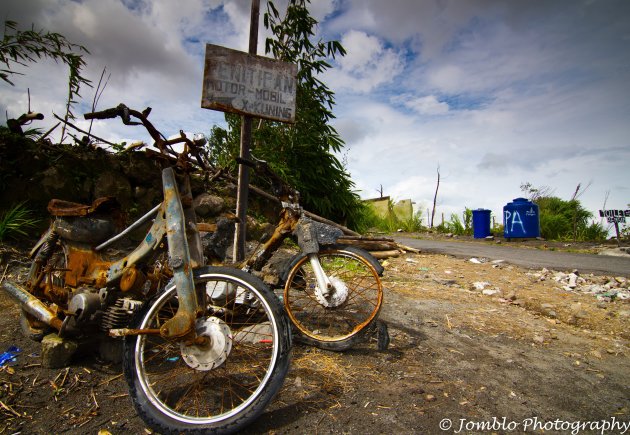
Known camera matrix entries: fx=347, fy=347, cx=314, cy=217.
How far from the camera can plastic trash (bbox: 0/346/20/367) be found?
232 centimetres

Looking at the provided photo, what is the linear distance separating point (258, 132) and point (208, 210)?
8.10ft

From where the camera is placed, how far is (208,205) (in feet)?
18.5

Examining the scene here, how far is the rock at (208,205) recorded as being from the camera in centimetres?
556

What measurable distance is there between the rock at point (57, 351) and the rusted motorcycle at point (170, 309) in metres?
0.11

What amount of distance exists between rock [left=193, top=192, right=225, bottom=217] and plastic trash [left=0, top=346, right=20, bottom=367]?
323 centimetres

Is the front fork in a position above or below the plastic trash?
above

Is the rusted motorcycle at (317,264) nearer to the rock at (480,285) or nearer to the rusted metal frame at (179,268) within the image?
the rusted metal frame at (179,268)

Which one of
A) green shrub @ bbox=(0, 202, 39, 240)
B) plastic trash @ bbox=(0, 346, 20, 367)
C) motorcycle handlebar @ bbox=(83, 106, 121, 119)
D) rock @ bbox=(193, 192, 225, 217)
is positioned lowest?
plastic trash @ bbox=(0, 346, 20, 367)

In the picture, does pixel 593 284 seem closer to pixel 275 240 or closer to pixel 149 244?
pixel 275 240

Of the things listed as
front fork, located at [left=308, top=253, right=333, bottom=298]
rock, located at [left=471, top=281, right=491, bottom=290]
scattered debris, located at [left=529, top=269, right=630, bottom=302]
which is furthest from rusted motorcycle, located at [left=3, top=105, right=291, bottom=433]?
scattered debris, located at [left=529, top=269, right=630, bottom=302]

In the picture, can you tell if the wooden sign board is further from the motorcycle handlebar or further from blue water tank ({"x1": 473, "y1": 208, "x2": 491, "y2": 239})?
blue water tank ({"x1": 473, "y1": 208, "x2": 491, "y2": 239})

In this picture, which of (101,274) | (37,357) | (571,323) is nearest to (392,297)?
(571,323)

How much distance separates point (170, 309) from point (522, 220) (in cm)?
1281

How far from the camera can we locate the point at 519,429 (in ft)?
5.74
